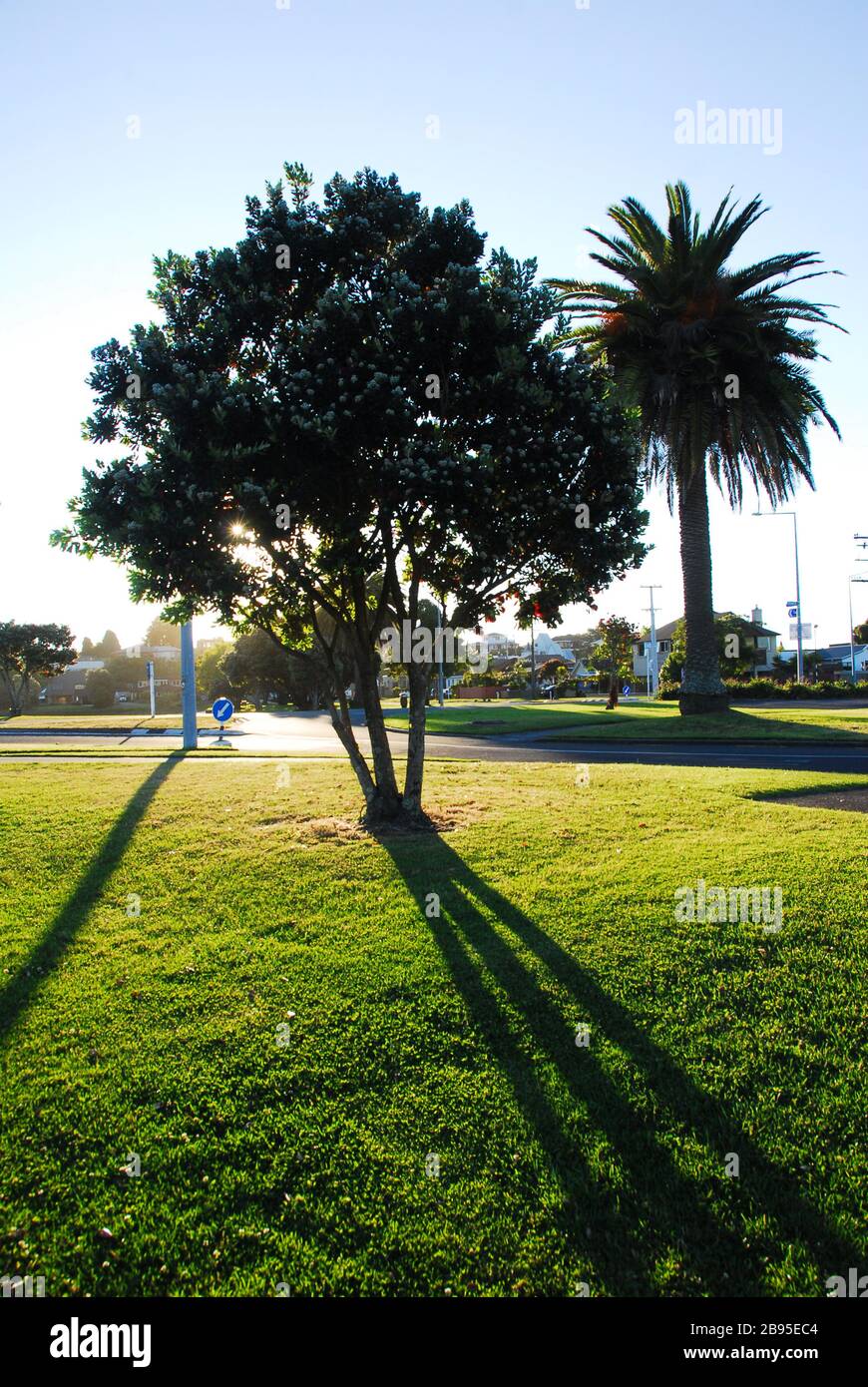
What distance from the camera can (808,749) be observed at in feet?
64.4

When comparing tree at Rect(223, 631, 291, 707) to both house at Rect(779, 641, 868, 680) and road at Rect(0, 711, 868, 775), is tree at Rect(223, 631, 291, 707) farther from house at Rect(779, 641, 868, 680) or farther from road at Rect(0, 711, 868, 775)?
house at Rect(779, 641, 868, 680)

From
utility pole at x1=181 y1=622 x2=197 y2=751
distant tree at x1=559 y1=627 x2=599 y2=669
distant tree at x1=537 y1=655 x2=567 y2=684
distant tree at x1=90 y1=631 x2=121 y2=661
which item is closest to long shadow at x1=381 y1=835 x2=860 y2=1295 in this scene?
utility pole at x1=181 y1=622 x2=197 y2=751

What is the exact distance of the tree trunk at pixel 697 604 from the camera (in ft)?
80.7

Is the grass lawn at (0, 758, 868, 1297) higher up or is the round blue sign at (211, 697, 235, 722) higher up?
the round blue sign at (211, 697, 235, 722)

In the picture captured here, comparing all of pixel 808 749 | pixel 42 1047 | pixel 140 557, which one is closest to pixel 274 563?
pixel 140 557

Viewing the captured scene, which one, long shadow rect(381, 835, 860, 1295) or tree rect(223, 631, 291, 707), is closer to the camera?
long shadow rect(381, 835, 860, 1295)

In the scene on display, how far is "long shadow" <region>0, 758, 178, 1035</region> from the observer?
18.1ft

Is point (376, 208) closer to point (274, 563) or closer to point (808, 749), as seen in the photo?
point (274, 563)

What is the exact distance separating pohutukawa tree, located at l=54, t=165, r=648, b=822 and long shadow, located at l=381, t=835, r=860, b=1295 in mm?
5054

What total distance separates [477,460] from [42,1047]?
6.28 meters

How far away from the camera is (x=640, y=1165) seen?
3633mm

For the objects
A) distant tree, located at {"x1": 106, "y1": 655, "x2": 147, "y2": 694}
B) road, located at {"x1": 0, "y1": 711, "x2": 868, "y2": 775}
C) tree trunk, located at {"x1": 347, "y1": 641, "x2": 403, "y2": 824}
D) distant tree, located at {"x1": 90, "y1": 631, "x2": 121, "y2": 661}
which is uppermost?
distant tree, located at {"x1": 90, "y1": 631, "x2": 121, "y2": 661}

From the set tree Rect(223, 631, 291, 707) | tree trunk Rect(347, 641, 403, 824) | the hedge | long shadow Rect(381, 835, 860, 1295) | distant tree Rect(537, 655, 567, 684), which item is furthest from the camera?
distant tree Rect(537, 655, 567, 684)

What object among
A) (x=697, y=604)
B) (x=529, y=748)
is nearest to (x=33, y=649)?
(x=529, y=748)
